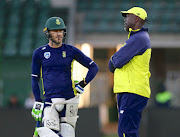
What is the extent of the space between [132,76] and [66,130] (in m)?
1.08

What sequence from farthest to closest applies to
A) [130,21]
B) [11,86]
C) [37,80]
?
1. [11,86]
2. [37,80]
3. [130,21]

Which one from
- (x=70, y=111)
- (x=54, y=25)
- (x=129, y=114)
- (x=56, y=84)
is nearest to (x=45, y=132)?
(x=70, y=111)

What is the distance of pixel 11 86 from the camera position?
16.0m

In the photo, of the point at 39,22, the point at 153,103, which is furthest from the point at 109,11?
the point at 153,103

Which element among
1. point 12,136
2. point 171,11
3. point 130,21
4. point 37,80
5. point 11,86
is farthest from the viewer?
point 171,11

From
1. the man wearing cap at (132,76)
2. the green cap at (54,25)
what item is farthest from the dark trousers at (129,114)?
the green cap at (54,25)

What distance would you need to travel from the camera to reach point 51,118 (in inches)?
266

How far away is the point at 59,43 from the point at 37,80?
0.55 m

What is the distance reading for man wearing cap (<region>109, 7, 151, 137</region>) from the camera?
6422 mm

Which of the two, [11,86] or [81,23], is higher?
[81,23]

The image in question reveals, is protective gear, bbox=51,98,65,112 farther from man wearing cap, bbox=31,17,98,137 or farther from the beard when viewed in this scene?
the beard

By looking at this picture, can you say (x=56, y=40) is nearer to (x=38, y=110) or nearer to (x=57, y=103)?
(x=57, y=103)

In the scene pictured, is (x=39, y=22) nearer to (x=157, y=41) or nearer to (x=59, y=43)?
(x=157, y=41)

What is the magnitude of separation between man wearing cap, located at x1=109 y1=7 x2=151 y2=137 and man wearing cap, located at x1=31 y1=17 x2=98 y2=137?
0.69 m
